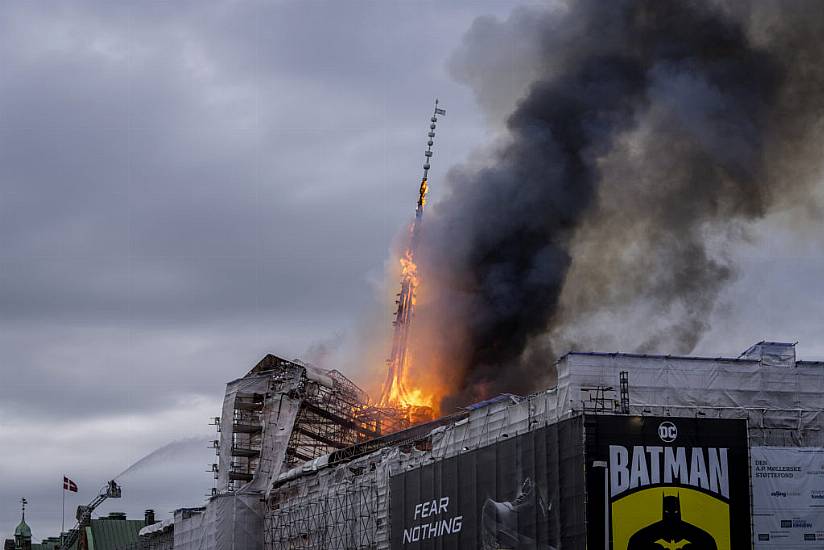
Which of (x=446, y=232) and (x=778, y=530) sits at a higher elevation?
(x=446, y=232)

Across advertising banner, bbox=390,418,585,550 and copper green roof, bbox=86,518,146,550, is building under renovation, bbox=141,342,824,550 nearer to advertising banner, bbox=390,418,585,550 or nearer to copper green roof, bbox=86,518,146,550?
advertising banner, bbox=390,418,585,550

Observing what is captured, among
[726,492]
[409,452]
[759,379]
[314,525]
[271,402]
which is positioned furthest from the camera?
[271,402]

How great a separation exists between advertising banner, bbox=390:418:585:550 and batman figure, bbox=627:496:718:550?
10.1ft

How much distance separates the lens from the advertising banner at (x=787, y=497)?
76688mm

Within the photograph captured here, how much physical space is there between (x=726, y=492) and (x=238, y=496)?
6059 centimetres

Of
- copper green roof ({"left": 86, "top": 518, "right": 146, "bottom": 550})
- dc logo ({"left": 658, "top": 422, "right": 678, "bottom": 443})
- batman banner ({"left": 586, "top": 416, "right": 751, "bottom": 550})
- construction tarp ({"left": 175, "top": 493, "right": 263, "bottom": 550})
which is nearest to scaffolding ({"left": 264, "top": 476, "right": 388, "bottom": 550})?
construction tarp ({"left": 175, "top": 493, "right": 263, "bottom": 550})

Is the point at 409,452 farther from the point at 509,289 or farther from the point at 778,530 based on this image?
the point at 778,530

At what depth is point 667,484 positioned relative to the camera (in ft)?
249

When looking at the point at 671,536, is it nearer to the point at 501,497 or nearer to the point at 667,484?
the point at 667,484

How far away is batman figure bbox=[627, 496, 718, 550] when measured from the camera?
74.9 meters

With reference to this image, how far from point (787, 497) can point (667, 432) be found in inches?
292

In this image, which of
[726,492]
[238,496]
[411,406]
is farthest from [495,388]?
[726,492]

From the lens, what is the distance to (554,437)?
79250 mm

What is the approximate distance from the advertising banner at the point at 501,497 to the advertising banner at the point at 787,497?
9723mm
